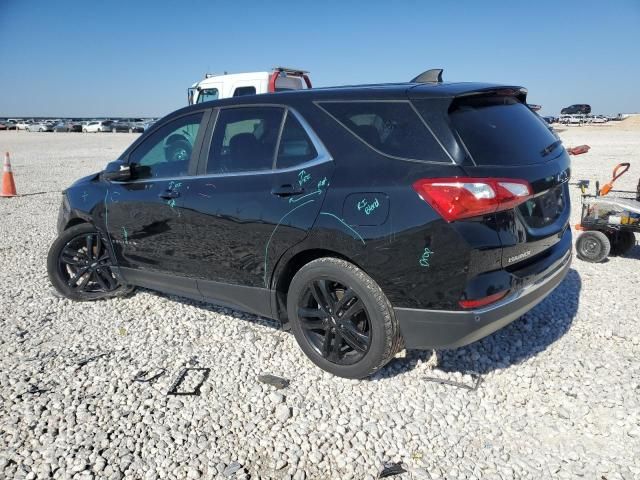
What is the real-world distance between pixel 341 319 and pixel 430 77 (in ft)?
5.82

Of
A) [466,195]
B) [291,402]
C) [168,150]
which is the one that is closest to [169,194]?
[168,150]

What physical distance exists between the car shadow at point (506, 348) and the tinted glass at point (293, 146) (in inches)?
59.6

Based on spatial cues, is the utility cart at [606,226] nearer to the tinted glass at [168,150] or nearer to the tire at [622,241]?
the tire at [622,241]

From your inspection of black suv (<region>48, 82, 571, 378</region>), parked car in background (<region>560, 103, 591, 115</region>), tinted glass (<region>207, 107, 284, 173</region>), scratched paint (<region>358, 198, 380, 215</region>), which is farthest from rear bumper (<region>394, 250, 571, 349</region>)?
parked car in background (<region>560, 103, 591, 115</region>)

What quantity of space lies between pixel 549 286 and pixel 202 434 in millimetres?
2273

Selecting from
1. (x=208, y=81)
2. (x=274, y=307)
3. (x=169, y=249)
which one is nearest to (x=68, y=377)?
(x=169, y=249)

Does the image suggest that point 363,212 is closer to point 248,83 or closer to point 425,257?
point 425,257

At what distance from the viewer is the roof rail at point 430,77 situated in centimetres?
340

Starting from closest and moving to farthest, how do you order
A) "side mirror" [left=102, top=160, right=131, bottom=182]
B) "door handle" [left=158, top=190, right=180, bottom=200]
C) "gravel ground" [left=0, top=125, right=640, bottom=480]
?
"gravel ground" [left=0, top=125, right=640, bottom=480], "door handle" [left=158, top=190, right=180, bottom=200], "side mirror" [left=102, top=160, right=131, bottom=182]

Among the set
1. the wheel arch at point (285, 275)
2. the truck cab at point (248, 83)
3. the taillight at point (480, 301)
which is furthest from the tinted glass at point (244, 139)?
the truck cab at point (248, 83)

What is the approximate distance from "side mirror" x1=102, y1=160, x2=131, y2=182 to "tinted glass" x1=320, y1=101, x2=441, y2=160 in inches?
77.7

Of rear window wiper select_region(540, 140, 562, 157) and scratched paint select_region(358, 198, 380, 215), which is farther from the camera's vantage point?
rear window wiper select_region(540, 140, 562, 157)

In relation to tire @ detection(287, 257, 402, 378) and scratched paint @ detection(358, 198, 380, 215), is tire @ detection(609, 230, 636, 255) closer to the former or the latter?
tire @ detection(287, 257, 402, 378)

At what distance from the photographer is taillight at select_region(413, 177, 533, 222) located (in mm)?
2582
